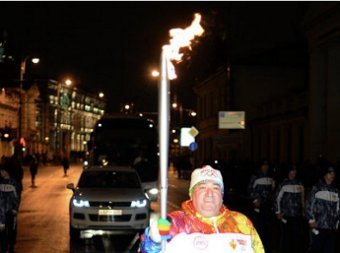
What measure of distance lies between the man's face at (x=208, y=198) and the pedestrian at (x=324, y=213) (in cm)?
712

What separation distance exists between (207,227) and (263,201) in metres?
11.1

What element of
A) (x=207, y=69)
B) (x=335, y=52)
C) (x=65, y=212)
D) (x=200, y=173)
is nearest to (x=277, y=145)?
(x=335, y=52)

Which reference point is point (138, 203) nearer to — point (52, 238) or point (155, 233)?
point (52, 238)

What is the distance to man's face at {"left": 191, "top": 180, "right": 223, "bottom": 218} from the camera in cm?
426

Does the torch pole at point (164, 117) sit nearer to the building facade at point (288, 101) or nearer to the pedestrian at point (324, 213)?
the pedestrian at point (324, 213)

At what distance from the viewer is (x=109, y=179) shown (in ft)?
56.9

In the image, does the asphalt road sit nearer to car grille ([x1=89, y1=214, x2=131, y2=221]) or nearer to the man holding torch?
car grille ([x1=89, y1=214, x2=131, y2=221])

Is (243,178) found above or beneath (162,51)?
beneath

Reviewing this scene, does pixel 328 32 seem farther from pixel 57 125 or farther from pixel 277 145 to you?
pixel 57 125

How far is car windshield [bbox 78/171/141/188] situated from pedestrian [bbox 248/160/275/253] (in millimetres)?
3087

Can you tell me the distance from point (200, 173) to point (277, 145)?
39.0 metres

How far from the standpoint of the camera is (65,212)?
74.7 feet

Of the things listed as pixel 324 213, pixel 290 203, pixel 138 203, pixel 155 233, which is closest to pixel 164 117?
pixel 155 233

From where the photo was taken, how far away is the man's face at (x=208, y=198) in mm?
4258
